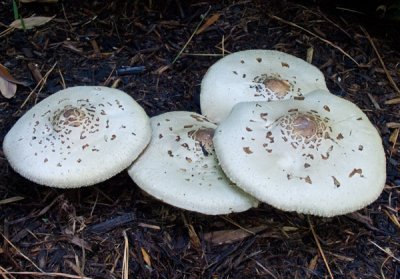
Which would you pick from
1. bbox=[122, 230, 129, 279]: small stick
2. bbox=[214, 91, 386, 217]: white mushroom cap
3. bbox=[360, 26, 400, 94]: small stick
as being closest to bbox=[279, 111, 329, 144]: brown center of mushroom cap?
bbox=[214, 91, 386, 217]: white mushroom cap

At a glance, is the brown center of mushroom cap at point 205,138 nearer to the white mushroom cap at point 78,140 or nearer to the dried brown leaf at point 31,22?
the white mushroom cap at point 78,140

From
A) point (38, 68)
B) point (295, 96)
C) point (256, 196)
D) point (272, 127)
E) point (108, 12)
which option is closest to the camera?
point (256, 196)

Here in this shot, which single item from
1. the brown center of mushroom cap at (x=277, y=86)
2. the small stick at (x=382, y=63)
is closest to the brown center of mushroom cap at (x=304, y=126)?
the brown center of mushroom cap at (x=277, y=86)

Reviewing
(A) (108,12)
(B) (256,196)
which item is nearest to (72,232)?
(B) (256,196)

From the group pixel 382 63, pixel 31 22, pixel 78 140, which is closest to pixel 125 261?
pixel 78 140

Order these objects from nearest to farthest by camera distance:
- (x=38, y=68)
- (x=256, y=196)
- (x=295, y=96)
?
(x=256, y=196) → (x=295, y=96) → (x=38, y=68)

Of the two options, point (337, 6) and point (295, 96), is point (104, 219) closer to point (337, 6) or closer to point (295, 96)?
point (295, 96)

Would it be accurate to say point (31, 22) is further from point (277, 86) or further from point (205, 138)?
point (277, 86)
